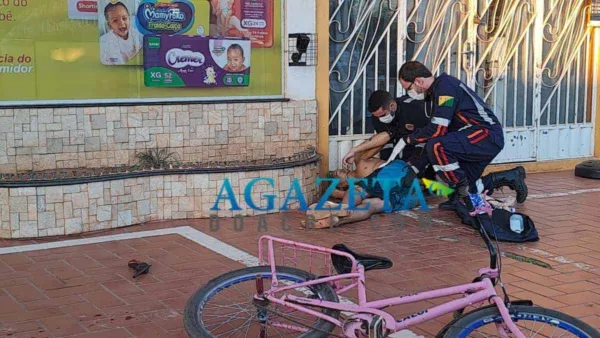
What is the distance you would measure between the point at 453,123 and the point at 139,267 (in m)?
3.10

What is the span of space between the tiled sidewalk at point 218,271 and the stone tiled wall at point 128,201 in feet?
0.46

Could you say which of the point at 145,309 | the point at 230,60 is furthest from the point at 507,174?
the point at 145,309

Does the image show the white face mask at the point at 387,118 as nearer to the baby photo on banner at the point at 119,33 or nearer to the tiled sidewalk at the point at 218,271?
the tiled sidewalk at the point at 218,271

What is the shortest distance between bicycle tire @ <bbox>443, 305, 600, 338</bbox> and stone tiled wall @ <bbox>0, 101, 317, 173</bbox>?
499cm

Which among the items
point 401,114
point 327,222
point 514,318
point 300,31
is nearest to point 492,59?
point 401,114

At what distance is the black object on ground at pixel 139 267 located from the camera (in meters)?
5.78

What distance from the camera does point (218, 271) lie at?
5.91 m

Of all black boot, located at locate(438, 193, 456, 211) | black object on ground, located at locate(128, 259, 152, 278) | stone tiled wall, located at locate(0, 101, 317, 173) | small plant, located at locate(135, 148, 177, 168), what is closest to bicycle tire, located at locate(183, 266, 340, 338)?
black object on ground, located at locate(128, 259, 152, 278)

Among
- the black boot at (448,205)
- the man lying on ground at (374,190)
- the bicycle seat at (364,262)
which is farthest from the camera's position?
the black boot at (448,205)

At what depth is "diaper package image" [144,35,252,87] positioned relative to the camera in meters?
7.95

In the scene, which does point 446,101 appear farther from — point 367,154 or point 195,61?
point 195,61

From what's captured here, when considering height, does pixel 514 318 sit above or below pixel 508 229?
above

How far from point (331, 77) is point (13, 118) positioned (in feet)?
11.9

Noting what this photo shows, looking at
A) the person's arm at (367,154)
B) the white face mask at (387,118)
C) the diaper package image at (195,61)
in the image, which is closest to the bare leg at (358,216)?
the person's arm at (367,154)
